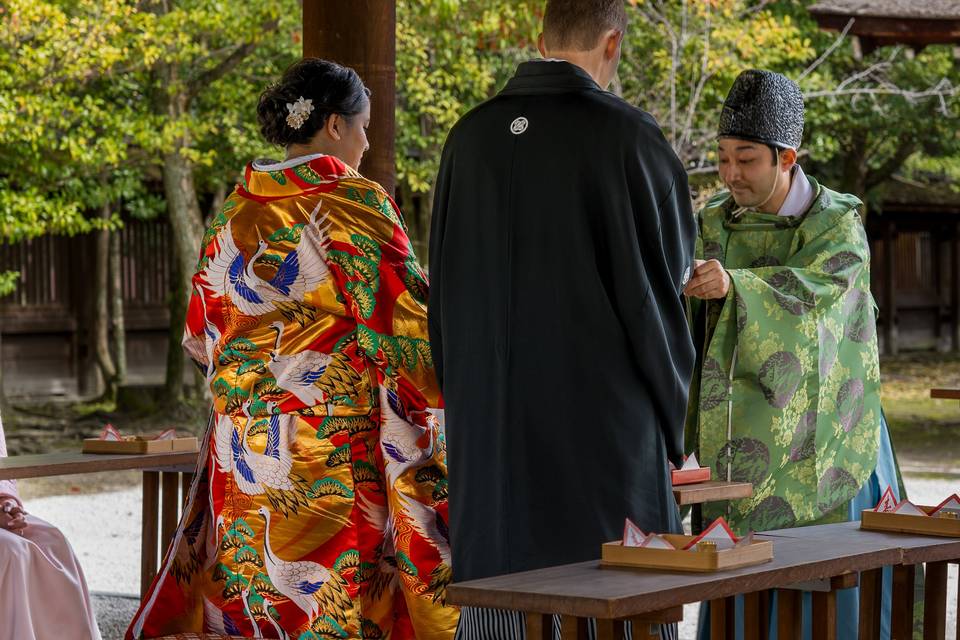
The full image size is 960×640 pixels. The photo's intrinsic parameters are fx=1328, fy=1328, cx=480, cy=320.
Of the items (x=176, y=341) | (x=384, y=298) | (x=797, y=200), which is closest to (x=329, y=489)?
(x=384, y=298)

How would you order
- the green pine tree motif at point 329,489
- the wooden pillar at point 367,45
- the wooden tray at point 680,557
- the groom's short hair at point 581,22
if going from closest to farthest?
the wooden tray at point 680,557 < the groom's short hair at point 581,22 < the green pine tree motif at point 329,489 < the wooden pillar at point 367,45

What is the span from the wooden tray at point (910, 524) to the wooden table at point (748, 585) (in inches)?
1.7

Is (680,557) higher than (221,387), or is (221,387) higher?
(221,387)

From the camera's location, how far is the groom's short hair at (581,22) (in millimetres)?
2777

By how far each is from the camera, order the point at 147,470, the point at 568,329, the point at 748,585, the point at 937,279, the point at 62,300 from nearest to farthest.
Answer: the point at 748,585 → the point at 568,329 → the point at 147,470 → the point at 62,300 → the point at 937,279

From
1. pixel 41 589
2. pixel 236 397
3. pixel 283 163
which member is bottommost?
pixel 41 589

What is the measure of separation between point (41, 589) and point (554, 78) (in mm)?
1965

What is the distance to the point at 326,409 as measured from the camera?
339 centimetres

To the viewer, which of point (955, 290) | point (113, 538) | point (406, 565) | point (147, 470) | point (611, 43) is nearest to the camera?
point (611, 43)

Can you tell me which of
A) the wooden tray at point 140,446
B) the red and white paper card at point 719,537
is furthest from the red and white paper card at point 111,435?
the red and white paper card at point 719,537

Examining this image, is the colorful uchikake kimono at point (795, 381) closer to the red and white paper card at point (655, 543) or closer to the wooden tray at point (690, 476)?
the wooden tray at point (690, 476)

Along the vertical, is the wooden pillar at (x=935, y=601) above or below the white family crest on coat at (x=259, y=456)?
below

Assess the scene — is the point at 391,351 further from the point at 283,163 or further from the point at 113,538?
the point at 113,538

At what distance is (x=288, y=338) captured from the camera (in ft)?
11.1
